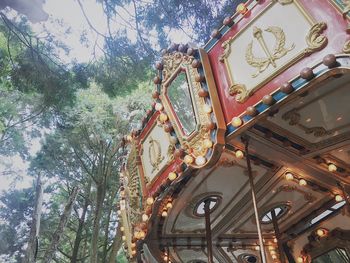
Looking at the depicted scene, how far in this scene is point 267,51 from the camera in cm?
362

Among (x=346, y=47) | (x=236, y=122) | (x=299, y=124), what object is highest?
(x=299, y=124)

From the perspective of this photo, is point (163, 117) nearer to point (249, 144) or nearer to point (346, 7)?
point (249, 144)

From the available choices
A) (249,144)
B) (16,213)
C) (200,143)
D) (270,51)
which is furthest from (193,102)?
(16,213)

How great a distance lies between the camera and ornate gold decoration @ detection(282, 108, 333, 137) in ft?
14.3

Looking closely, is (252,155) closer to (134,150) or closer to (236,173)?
(236,173)

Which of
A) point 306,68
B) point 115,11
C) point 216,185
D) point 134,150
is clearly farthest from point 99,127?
point 306,68

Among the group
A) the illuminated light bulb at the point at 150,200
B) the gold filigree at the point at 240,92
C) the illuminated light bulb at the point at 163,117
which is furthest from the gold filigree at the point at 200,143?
the illuminated light bulb at the point at 150,200

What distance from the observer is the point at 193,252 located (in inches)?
294

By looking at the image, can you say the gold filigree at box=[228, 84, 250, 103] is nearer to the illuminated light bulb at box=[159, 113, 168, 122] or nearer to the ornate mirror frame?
the ornate mirror frame

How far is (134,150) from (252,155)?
235 cm

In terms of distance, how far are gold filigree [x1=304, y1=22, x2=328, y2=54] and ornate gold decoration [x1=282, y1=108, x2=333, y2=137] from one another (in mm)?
1242

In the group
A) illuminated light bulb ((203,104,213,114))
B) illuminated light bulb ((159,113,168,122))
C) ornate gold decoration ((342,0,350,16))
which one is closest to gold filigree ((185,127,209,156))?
illuminated light bulb ((203,104,213,114))

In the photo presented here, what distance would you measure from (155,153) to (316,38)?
321 cm

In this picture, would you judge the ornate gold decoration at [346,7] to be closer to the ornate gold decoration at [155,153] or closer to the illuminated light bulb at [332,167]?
the illuminated light bulb at [332,167]
